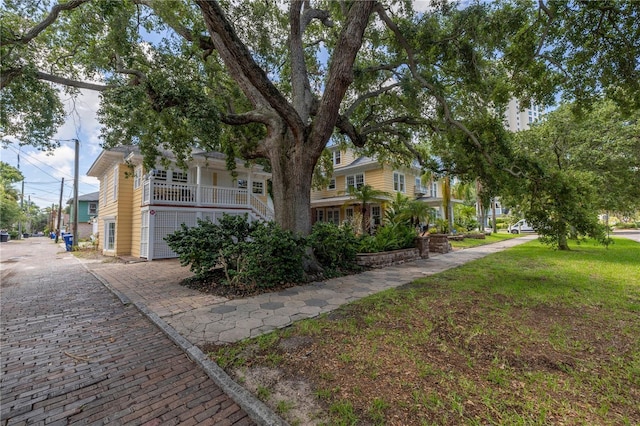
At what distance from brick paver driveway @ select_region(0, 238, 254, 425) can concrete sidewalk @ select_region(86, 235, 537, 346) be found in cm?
38

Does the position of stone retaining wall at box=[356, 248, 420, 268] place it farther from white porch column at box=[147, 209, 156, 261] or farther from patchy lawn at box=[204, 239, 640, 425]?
white porch column at box=[147, 209, 156, 261]

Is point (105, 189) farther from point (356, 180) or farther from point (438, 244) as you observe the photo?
point (438, 244)

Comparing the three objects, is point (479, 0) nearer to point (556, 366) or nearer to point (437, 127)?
point (437, 127)

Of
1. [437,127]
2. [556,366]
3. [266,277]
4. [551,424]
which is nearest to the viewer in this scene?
[551,424]

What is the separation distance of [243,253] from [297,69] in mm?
5425

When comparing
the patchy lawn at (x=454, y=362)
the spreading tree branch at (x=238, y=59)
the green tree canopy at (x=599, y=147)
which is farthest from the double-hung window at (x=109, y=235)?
the green tree canopy at (x=599, y=147)

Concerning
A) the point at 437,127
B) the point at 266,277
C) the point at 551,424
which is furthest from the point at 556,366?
the point at 437,127

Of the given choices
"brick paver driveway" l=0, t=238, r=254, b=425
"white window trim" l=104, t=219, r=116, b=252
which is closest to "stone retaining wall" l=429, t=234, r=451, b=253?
"brick paver driveway" l=0, t=238, r=254, b=425

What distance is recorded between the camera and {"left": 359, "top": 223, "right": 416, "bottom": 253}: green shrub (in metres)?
9.35

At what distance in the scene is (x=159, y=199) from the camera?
11500mm

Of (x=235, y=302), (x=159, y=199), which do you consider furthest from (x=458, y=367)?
(x=159, y=199)

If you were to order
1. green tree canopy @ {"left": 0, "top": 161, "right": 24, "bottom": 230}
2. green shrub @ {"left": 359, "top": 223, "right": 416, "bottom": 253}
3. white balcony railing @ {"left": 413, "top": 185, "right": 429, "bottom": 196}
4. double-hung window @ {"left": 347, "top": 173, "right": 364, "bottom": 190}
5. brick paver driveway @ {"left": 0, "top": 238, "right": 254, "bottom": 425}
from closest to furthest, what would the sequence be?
brick paver driveway @ {"left": 0, "top": 238, "right": 254, "bottom": 425} < green shrub @ {"left": 359, "top": 223, "right": 416, "bottom": 253} < double-hung window @ {"left": 347, "top": 173, "right": 364, "bottom": 190} < white balcony railing @ {"left": 413, "top": 185, "right": 429, "bottom": 196} < green tree canopy @ {"left": 0, "top": 161, "right": 24, "bottom": 230}

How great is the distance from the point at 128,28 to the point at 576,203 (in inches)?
449

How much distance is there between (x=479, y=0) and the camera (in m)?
6.54
